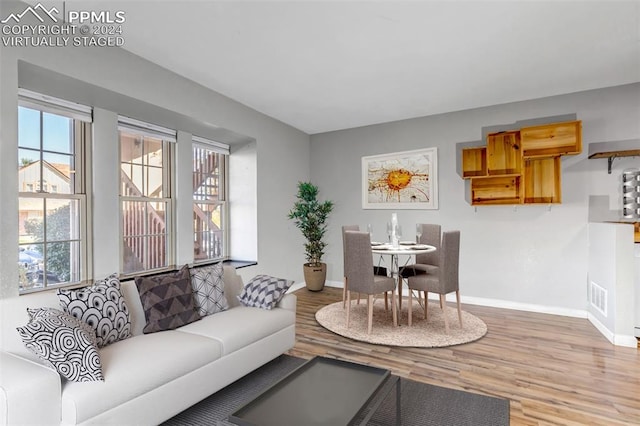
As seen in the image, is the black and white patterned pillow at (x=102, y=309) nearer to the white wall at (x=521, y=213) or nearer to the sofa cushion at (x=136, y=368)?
the sofa cushion at (x=136, y=368)

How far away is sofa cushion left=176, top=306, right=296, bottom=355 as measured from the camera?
225 centimetres

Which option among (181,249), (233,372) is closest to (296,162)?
(181,249)

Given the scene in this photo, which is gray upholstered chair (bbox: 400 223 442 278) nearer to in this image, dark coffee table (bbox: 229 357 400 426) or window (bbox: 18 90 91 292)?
dark coffee table (bbox: 229 357 400 426)

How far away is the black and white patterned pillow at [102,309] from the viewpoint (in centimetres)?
199

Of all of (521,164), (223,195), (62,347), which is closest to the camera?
(62,347)

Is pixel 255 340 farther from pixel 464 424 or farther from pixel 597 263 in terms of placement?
pixel 597 263

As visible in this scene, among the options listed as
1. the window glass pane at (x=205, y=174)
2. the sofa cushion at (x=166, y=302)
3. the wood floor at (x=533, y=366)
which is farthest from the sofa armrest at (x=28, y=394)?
the window glass pane at (x=205, y=174)

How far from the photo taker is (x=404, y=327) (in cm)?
350

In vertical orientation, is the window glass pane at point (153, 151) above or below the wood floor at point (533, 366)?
above

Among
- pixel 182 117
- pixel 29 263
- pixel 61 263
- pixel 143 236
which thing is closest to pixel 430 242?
pixel 182 117

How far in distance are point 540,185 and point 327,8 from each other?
3.39 metres

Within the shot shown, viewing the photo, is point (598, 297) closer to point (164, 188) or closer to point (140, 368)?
point (140, 368)

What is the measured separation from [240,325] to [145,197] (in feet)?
6.69

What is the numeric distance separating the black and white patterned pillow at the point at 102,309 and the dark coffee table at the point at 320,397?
3.71 feet
